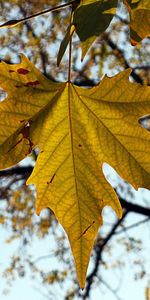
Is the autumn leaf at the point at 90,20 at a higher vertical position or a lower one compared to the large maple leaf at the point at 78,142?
higher

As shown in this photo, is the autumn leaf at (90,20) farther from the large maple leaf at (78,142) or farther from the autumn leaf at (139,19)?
the large maple leaf at (78,142)

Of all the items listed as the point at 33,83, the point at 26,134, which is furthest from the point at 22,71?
the point at 26,134

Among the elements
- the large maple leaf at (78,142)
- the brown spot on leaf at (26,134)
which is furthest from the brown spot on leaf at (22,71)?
the brown spot on leaf at (26,134)

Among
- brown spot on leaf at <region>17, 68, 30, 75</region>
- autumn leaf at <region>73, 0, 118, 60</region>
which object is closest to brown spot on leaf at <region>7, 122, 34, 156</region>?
brown spot on leaf at <region>17, 68, 30, 75</region>

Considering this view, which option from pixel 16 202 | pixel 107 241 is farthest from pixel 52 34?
pixel 107 241

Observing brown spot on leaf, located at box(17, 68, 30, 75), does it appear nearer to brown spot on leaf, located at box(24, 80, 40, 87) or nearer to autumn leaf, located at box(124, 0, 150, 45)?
brown spot on leaf, located at box(24, 80, 40, 87)

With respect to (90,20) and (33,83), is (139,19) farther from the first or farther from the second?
(33,83)
